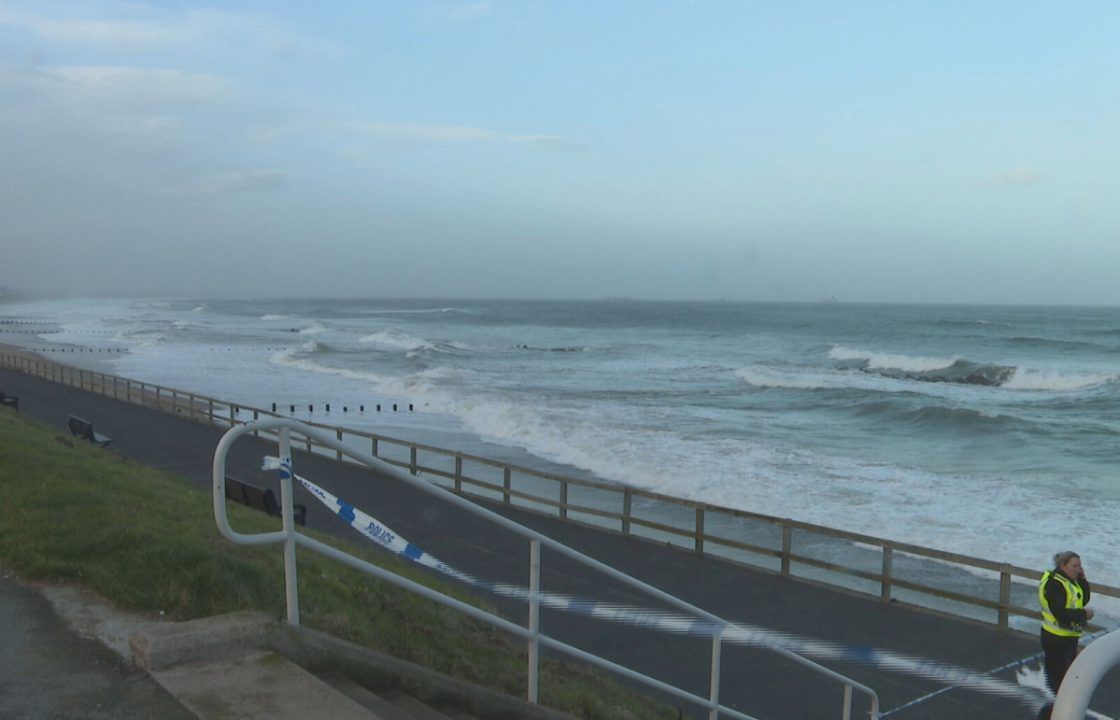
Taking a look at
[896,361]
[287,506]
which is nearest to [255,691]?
[287,506]

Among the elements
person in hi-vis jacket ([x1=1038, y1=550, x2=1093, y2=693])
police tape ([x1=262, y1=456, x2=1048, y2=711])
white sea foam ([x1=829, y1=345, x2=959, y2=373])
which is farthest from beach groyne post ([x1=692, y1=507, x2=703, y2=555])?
white sea foam ([x1=829, y1=345, x2=959, y2=373])

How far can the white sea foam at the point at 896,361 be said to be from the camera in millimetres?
66812

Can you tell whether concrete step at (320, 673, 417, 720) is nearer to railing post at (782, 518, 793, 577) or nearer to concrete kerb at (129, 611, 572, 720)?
concrete kerb at (129, 611, 572, 720)

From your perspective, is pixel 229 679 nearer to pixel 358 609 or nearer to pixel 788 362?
pixel 358 609

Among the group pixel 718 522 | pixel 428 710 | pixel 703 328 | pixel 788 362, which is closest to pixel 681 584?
pixel 718 522

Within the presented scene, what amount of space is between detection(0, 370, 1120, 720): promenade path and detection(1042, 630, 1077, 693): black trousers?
0.94 m

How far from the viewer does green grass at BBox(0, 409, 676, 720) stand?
516 cm

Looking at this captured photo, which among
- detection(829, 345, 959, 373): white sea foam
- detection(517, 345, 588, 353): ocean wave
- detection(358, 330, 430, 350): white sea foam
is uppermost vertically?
detection(829, 345, 959, 373): white sea foam

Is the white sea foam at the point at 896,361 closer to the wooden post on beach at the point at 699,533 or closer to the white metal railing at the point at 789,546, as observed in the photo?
the white metal railing at the point at 789,546

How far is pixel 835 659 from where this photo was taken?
29.7ft

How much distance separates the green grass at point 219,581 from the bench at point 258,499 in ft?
8.44

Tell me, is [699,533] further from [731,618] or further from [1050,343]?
[1050,343]

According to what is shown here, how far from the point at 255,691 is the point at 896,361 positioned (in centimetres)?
7283

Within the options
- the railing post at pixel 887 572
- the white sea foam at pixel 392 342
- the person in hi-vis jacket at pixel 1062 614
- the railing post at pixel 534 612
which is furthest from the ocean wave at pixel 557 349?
the railing post at pixel 534 612
